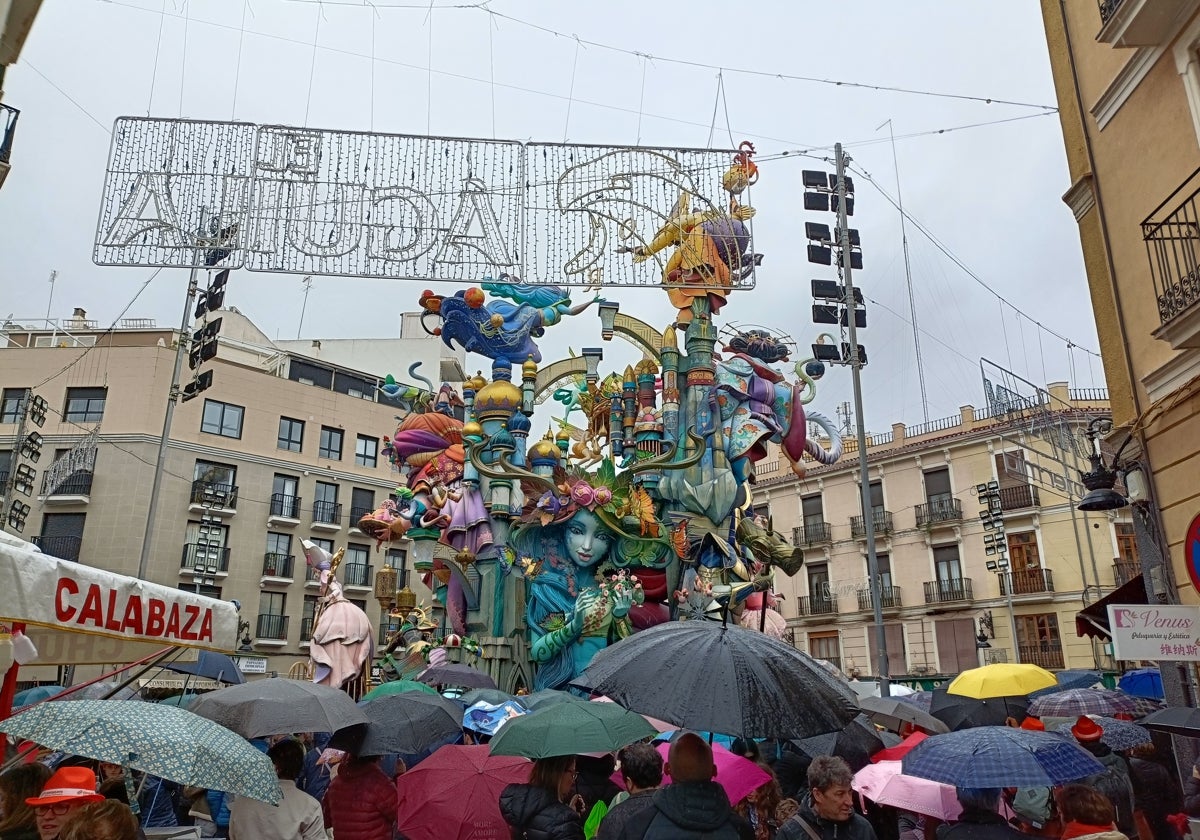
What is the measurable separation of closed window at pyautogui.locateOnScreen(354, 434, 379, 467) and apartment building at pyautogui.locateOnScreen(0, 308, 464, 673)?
0.07m

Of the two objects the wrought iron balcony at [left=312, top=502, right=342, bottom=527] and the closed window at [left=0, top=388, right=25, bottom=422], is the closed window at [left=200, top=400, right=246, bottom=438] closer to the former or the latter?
the wrought iron balcony at [left=312, top=502, right=342, bottom=527]

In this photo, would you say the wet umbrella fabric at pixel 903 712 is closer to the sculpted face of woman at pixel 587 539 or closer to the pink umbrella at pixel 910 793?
the pink umbrella at pixel 910 793

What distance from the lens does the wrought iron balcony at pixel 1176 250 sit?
9102mm

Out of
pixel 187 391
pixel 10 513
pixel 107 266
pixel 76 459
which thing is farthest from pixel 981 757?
pixel 76 459

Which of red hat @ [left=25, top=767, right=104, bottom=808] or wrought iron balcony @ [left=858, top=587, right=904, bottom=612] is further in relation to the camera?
wrought iron balcony @ [left=858, top=587, right=904, bottom=612]

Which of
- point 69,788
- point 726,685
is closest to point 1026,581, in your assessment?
point 726,685

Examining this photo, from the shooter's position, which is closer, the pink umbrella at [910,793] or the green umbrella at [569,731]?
the green umbrella at [569,731]

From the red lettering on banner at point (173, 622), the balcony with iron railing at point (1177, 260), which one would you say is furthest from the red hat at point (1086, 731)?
the red lettering on banner at point (173, 622)

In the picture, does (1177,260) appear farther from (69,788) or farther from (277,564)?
(277,564)

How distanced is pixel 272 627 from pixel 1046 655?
2799cm

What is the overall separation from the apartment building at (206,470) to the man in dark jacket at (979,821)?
28.2 meters

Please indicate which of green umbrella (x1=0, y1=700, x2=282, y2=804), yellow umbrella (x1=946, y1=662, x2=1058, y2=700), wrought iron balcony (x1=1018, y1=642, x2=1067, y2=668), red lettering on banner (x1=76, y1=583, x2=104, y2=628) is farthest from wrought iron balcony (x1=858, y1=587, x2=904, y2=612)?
green umbrella (x1=0, y1=700, x2=282, y2=804)

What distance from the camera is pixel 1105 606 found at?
12070mm

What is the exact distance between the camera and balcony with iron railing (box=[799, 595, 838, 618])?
132 ft
